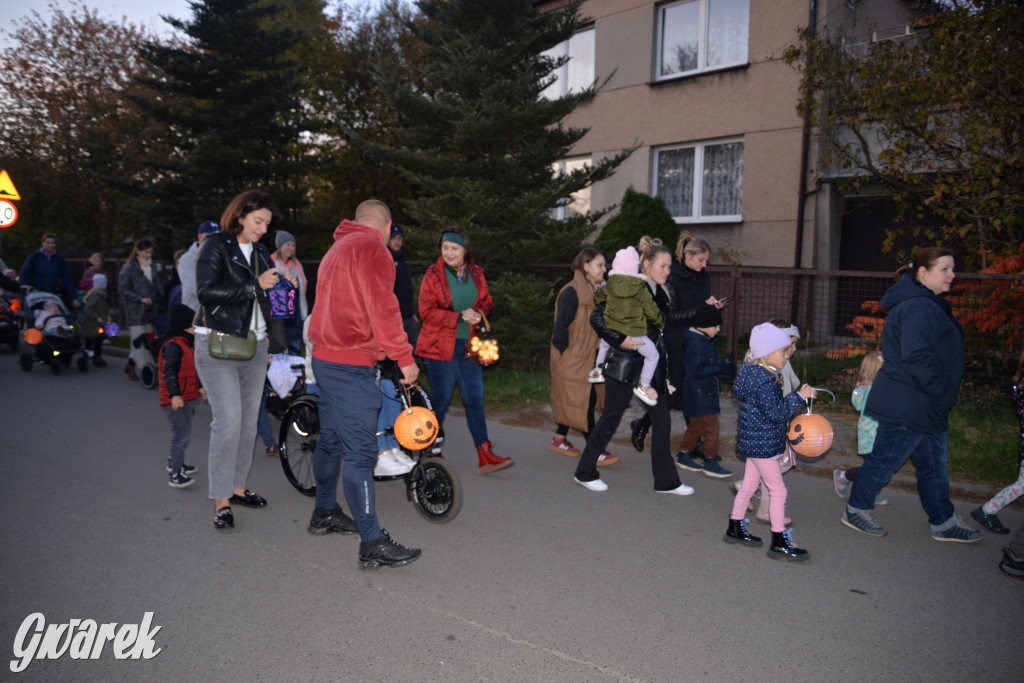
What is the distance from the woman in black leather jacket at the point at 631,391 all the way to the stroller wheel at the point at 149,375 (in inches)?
276

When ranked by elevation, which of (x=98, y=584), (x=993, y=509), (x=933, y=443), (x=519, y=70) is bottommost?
(x=98, y=584)

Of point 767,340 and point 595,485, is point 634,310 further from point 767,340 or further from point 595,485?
point 595,485

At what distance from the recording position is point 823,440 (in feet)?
14.9

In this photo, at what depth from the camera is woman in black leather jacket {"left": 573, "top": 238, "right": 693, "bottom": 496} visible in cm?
571

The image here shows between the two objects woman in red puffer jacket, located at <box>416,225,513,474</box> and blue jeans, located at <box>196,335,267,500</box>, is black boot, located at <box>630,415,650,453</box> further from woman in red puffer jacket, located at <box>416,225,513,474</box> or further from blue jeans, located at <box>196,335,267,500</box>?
blue jeans, located at <box>196,335,267,500</box>

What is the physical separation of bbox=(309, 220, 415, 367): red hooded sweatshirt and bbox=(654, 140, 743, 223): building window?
38.9 ft

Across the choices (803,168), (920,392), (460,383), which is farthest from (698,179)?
(920,392)

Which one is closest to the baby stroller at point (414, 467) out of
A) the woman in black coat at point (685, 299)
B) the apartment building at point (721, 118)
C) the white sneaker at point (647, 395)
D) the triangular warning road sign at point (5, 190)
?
the white sneaker at point (647, 395)

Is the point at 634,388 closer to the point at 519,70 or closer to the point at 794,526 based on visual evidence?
Answer: the point at 794,526

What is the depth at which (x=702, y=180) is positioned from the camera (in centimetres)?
1557

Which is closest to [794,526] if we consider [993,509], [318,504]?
[993,509]

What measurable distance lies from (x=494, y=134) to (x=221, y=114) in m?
10.2

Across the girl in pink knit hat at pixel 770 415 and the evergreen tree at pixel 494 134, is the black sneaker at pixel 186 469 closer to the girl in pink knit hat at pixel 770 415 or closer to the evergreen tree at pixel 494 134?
the girl in pink knit hat at pixel 770 415

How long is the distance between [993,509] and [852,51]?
10.6m
